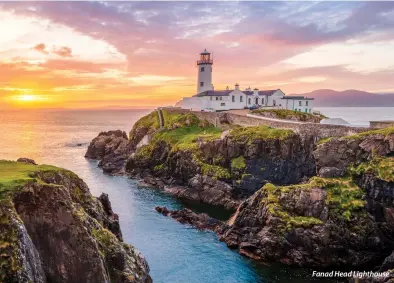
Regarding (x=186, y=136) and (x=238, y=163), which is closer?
(x=238, y=163)

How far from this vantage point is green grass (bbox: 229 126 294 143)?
7107cm

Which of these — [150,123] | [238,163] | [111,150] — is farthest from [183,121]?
[238,163]

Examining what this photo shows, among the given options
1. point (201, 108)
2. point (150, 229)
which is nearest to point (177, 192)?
point (150, 229)

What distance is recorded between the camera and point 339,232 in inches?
1747

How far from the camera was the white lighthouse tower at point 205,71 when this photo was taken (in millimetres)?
119000

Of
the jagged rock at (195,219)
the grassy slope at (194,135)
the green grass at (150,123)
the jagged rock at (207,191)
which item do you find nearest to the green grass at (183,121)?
the grassy slope at (194,135)

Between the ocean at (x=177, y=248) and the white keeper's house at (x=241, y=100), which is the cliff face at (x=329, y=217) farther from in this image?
the white keeper's house at (x=241, y=100)

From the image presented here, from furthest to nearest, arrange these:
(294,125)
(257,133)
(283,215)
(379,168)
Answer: (257,133) < (294,125) < (379,168) < (283,215)

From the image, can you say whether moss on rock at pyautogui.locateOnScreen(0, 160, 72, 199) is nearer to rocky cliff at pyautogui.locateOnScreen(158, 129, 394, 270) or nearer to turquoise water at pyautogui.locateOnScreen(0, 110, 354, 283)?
turquoise water at pyautogui.locateOnScreen(0, 110, 354, 283)

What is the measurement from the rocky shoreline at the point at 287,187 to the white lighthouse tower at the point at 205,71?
3373 centimetres

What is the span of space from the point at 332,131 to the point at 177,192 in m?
31.8

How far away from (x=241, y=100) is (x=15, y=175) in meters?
90.3

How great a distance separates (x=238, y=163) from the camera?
7219 centimetres

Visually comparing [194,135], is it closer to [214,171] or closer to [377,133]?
[214,171]
